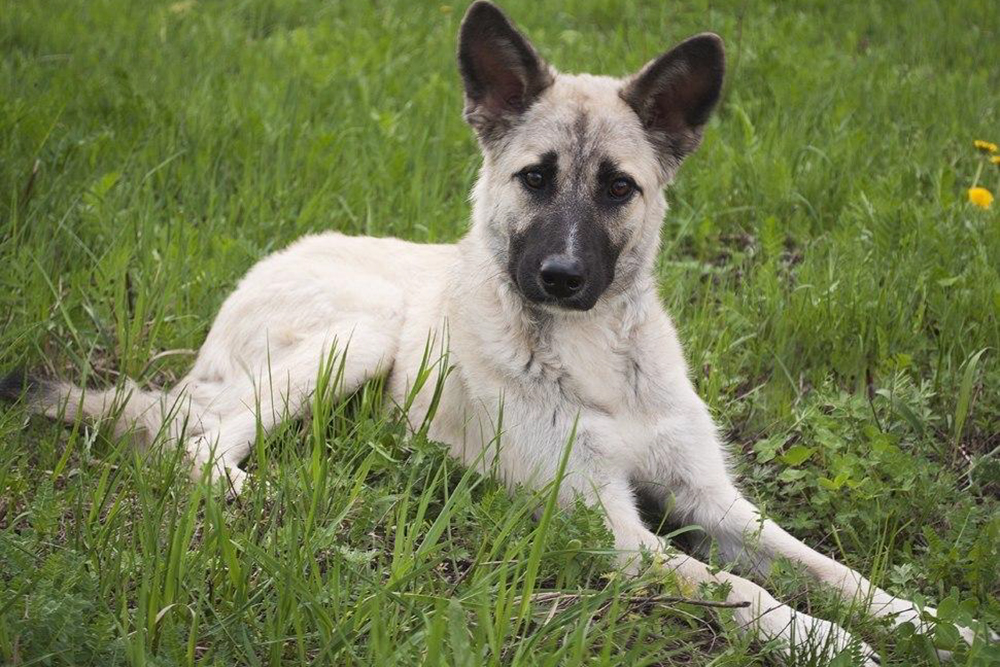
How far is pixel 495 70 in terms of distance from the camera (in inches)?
149

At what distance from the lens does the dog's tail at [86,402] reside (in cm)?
345

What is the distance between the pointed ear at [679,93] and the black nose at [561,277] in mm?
719

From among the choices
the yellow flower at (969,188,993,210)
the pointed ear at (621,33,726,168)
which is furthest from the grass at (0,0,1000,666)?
the pointed ear at (621,33,726,168)

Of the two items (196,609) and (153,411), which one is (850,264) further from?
(196,609)

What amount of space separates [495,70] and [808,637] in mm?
2159

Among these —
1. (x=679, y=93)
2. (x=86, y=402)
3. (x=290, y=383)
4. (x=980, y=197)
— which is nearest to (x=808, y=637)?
(x=679, y=93)

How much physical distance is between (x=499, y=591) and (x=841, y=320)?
2.42 metres

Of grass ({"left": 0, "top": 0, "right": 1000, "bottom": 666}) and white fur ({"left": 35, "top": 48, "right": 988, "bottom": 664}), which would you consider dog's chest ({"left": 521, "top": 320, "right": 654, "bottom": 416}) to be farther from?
grass ({"left": 0, "top": 0, "right": 1000, "bottom": 666})

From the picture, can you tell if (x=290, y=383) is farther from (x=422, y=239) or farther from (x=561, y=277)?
(x=422, y=239)

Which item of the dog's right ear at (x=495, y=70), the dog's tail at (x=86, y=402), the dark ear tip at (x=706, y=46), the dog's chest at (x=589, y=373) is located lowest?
the dog's tail at (x=86, y=402)

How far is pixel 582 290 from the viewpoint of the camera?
135 inches

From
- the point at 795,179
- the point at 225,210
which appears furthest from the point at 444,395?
the point at 795,179

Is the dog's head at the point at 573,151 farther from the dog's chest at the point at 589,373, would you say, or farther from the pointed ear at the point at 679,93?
the dog's chest at the point at 589,373

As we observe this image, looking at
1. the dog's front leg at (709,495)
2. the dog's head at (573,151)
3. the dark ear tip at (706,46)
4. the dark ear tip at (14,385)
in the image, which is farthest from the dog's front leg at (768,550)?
the dark ear tip at (14,385)
